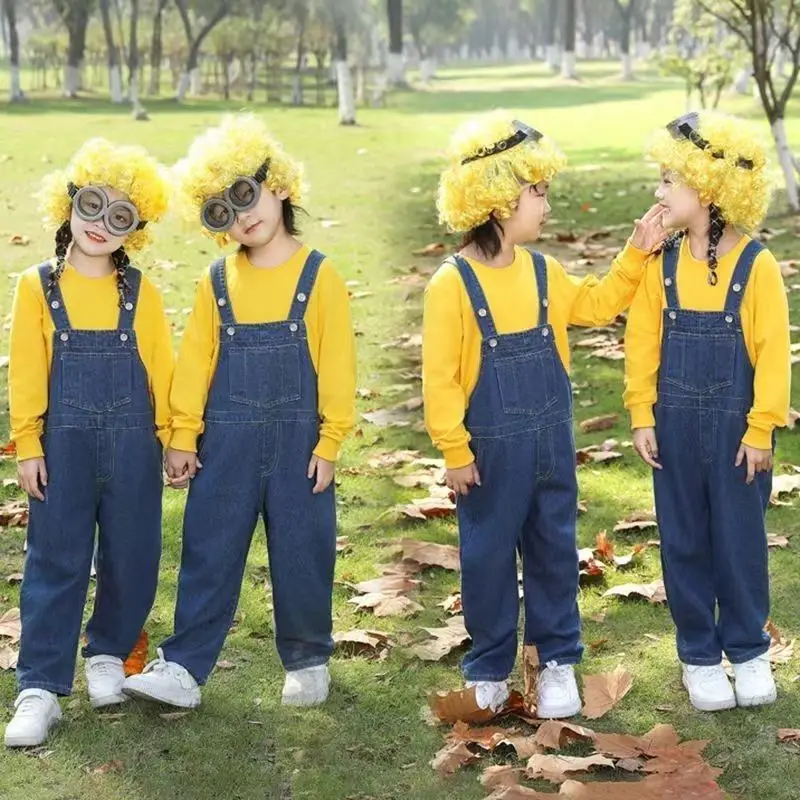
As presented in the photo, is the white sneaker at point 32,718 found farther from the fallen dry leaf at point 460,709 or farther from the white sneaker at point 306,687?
the fallen dry leaf at point 460,709

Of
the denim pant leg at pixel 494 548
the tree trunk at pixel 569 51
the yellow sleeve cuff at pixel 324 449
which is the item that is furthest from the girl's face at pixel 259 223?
the tree trunk at pixel 569 51

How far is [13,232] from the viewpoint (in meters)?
12.8

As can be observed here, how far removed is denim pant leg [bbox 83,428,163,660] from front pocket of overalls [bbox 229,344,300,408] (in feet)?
0.96

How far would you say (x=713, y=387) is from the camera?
3.88 meters

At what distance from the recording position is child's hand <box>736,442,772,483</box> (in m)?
3.84

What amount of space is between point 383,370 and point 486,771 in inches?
173

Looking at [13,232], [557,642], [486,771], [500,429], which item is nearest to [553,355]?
[500,429]

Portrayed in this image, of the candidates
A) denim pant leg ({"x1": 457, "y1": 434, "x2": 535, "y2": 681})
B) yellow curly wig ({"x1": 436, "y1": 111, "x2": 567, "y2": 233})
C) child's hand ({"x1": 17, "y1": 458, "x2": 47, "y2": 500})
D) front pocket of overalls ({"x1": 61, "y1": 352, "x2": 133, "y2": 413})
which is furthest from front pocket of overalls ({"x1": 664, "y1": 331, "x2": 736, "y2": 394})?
child's hand ({"x1": 17, "y1": 458, "x2": 47, "y2": 500})

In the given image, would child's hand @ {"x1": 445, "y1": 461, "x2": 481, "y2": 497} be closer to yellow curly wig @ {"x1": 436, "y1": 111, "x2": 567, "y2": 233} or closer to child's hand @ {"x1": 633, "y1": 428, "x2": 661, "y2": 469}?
child's hand @ {"x1": 633, "y1": 428, "x2": 661, "y2": 469}

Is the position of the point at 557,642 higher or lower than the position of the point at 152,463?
lower

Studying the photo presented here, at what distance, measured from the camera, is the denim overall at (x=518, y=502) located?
3.86m

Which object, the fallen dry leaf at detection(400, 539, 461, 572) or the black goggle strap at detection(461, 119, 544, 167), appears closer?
the black goggle strap at detection(461, 119, 544, 167)

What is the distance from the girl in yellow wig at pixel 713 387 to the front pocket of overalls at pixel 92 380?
1.37 meters

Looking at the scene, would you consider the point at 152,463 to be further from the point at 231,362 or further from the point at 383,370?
the point at 383,370
